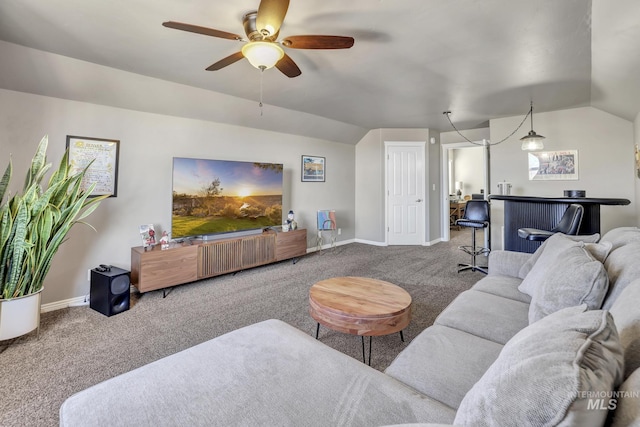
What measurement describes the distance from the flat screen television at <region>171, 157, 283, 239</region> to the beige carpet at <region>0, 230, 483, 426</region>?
71cm

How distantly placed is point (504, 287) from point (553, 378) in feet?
5.82

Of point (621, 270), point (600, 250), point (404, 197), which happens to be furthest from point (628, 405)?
point (404, 197)

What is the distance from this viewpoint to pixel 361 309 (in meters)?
1.83

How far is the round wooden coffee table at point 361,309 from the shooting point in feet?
5.72

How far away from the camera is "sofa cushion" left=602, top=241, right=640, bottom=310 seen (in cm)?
120

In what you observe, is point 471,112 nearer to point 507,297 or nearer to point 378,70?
point 378,70

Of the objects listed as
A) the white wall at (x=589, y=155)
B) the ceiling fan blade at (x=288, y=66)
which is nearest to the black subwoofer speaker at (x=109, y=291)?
the ceiling fan blade at (x=288, y=66)

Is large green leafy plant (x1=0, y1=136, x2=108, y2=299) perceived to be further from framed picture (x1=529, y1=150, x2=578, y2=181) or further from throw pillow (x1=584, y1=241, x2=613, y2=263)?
framed picture (x1=529, y1=150, x2=578, y2=181)

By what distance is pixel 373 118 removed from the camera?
5105mm

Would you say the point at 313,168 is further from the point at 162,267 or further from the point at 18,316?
the point at 18,316

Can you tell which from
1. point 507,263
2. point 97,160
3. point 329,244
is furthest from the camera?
point 329,244

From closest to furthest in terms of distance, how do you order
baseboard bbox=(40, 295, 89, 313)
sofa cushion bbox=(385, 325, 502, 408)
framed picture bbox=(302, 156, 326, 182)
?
sofa cushion bbox=(385, 325, 502, 408) < baseboard bbox=(40, 295, 89, 313) < framed picture bbox=(302, 156, 326, 182)

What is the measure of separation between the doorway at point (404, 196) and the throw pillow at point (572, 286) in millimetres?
4540

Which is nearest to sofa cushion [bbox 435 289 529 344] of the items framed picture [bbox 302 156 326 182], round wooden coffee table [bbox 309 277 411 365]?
round wooden coffee table [bbox 309 277 411 365]
